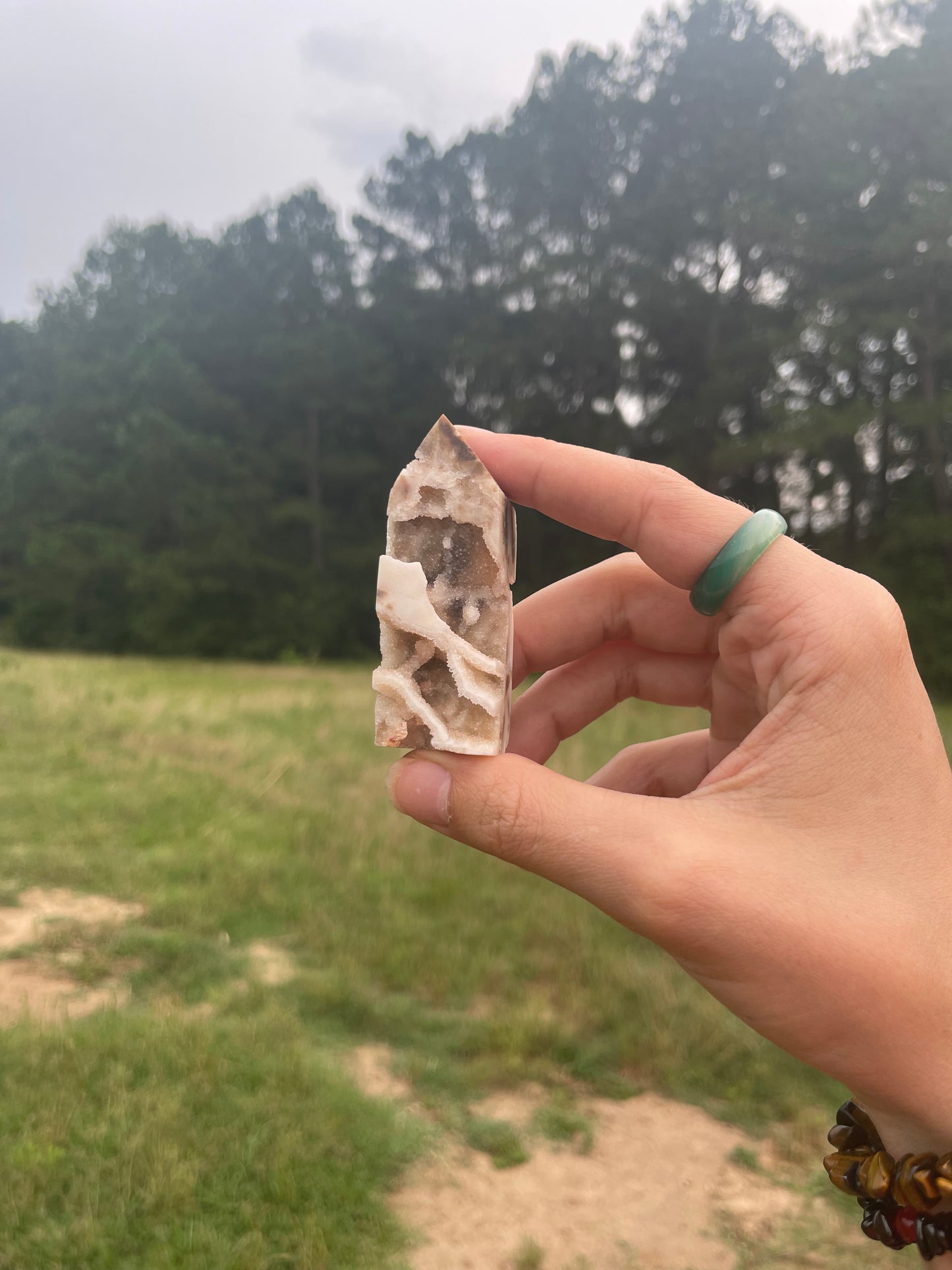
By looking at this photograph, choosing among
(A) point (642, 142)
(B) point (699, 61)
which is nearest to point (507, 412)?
(A) point (642, 142)

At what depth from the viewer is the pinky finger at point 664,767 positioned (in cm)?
240

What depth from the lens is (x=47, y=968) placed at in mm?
3945

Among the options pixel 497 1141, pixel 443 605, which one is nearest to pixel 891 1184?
pixel 443 605

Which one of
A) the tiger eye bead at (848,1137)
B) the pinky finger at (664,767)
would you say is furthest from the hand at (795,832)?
the pinky finger at (664,767)

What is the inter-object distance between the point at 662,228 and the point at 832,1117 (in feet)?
66.3

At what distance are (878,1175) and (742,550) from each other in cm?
123

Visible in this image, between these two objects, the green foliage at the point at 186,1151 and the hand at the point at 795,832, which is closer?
the hand at the point at 795,832

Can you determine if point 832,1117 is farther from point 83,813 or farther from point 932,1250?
point 83,813

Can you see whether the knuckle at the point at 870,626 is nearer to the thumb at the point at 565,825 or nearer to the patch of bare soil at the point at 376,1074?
the thumb at the point at 565,825

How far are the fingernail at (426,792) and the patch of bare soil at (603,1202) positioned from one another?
5.59ft

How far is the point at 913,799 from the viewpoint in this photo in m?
1.59

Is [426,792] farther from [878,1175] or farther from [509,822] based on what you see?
[878,1175]

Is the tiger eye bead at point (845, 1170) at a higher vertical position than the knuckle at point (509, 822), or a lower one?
lower

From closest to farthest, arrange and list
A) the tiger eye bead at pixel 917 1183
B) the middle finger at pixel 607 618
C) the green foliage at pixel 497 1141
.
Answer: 1. the tiger eye bead at pixel 917 1183
2. the middle finger at pixel 607 618
3. the green foliage at pixel 497 1141
